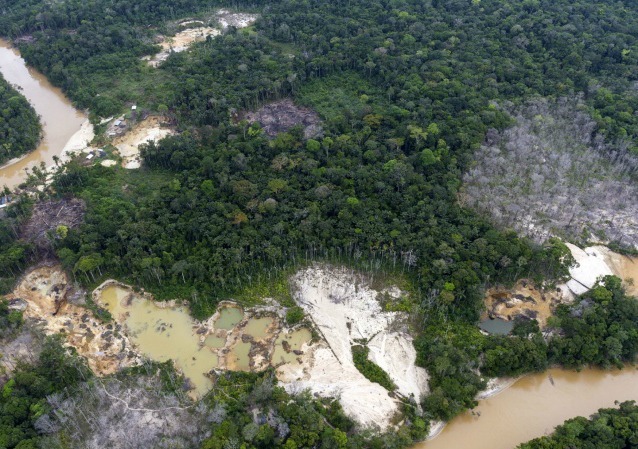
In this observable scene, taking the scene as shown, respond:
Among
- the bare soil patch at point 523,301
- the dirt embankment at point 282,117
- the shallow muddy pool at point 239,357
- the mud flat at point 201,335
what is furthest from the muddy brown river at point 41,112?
the bare soil patch at point 523,301

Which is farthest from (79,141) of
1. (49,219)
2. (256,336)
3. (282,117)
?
(256,336)

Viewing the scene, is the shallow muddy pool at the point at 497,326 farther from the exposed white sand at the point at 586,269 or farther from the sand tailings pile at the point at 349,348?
the exposed white sand at the point at 586,269

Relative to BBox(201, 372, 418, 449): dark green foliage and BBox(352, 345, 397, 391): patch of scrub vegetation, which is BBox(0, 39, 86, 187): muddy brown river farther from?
BBox(352, 345, 397, 391): patch of scrub vegetation

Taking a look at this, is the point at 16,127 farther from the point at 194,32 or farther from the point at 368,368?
the point at 368,368

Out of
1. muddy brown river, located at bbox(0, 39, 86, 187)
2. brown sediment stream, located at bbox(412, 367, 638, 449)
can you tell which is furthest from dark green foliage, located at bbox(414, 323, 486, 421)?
muddy brown river, located at bbox(0, 39, 86, 187)

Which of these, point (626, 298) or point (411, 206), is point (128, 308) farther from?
point (626, 298)

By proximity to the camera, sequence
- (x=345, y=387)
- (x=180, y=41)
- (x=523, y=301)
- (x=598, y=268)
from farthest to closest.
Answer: (x=180, y=41)
(x=598, y=268)
(x=523, y=301)
(x=345, y=387)

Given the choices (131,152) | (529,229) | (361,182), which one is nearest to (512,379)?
(529,229)
